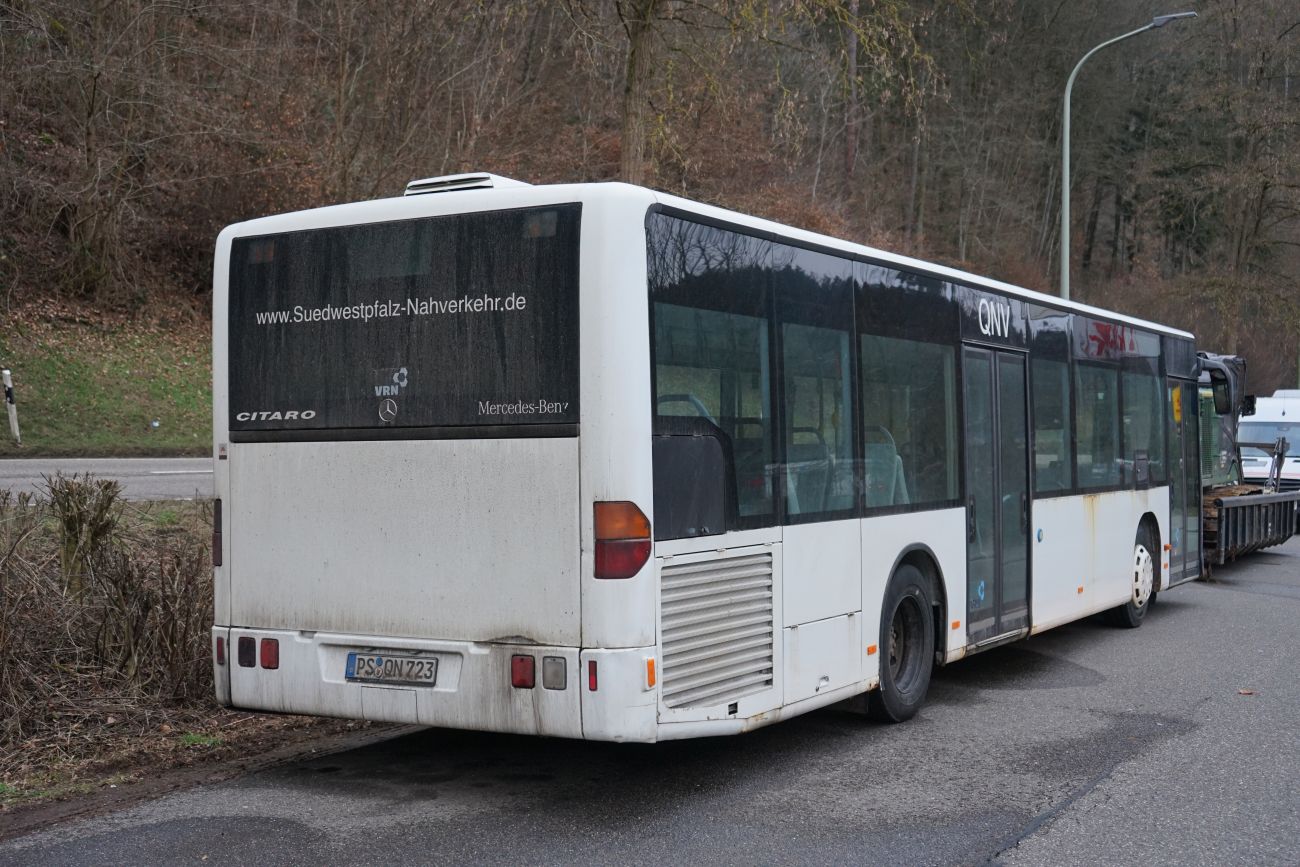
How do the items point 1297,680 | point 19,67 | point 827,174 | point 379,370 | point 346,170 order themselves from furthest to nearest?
1. point 827,174
2. point 346,170
3. point 19,67
4. point 1297,680
5. point 379,370

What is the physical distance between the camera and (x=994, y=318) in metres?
9.67

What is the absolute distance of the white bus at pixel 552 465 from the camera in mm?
6008

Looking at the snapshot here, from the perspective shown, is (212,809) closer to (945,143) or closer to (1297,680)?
(1297,680)

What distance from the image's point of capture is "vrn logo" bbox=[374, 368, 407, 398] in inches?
256

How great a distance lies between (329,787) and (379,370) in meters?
1.99

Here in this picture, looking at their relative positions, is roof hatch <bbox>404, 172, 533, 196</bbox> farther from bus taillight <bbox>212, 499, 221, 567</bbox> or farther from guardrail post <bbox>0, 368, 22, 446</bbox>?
guardrail post <bbox>0, 368, 22, 446</bbox>

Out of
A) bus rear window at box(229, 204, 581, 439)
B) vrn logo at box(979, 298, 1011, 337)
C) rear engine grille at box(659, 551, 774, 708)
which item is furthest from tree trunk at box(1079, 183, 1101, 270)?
bus rear window at box(229, 204, 581, 439)

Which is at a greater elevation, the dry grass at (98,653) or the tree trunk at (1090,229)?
the tree trunk at (1090,229)

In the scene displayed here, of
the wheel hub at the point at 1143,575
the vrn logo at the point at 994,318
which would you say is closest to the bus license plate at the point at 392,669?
the vrn logo at the point at 994,318

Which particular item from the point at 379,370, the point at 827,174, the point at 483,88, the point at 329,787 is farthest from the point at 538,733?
the point at 827,174

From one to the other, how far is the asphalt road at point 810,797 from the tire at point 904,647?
15cm

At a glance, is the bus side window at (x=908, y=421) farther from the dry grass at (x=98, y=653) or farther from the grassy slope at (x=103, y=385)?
the grassy slope at (x=103, y=385)

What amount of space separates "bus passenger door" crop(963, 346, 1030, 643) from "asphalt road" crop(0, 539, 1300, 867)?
67 centimetres

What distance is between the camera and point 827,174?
134 ft
